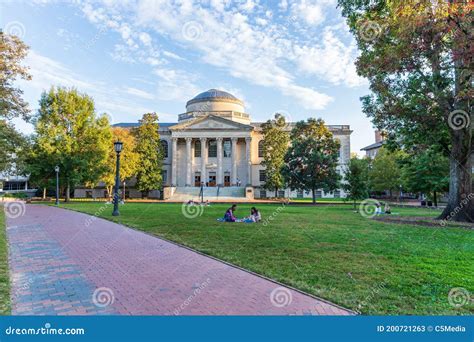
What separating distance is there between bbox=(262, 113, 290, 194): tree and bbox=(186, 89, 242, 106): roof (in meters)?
14.7

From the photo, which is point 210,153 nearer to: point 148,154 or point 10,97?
point 148,154

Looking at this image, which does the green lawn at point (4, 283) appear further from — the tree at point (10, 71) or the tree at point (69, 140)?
the tree at point (69, 140)

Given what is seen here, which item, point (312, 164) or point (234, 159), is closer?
point (312, 164)

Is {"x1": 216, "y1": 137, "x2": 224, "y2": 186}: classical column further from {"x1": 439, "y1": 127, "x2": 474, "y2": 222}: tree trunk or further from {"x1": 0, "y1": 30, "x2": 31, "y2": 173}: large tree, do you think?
{"x1": 439, "y1": 127, "x2": 474, "y2": 222}: tree trunk

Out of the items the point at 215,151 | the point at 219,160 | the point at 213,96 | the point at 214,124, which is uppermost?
the point at 213,96

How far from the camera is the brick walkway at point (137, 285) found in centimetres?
451

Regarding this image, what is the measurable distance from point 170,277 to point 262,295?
6.60ft

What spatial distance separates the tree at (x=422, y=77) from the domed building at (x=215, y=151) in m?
33.5

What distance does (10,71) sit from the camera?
22.0 m

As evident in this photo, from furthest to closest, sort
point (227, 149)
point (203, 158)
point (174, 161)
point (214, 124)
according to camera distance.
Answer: point (227, 149)
point (174, 161)
point (203, 158)
point (214, 124)

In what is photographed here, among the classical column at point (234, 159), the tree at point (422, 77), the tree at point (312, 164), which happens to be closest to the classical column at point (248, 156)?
the classical column at point (234, 159)

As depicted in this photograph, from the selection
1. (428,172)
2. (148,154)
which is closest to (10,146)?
(148,154)

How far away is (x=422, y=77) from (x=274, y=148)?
111ft

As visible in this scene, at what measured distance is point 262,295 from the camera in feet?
16.5
